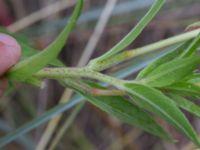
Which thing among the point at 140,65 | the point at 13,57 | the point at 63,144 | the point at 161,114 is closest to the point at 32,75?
the point at 13,57

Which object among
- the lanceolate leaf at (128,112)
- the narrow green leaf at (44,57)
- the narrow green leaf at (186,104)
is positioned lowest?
the narrow green leaf at (44,57)

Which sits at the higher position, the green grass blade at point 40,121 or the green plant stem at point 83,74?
the green grass blade at point 40,121

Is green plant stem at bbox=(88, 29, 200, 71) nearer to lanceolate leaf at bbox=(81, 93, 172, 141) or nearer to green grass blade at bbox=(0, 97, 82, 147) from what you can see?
lanceolate leaf at bbox=(81, 93, 172, 141)

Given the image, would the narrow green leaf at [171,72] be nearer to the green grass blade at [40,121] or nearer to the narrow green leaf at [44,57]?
the narrow green leaf at [44,57]

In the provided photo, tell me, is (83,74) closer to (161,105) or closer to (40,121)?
(161,105)

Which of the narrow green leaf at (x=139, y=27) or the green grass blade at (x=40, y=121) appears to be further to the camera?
the green grass blade at (x=40, y=121)

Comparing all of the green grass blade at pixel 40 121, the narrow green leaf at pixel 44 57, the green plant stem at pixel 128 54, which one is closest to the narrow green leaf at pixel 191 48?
the green plant stem at pixel 128 54
